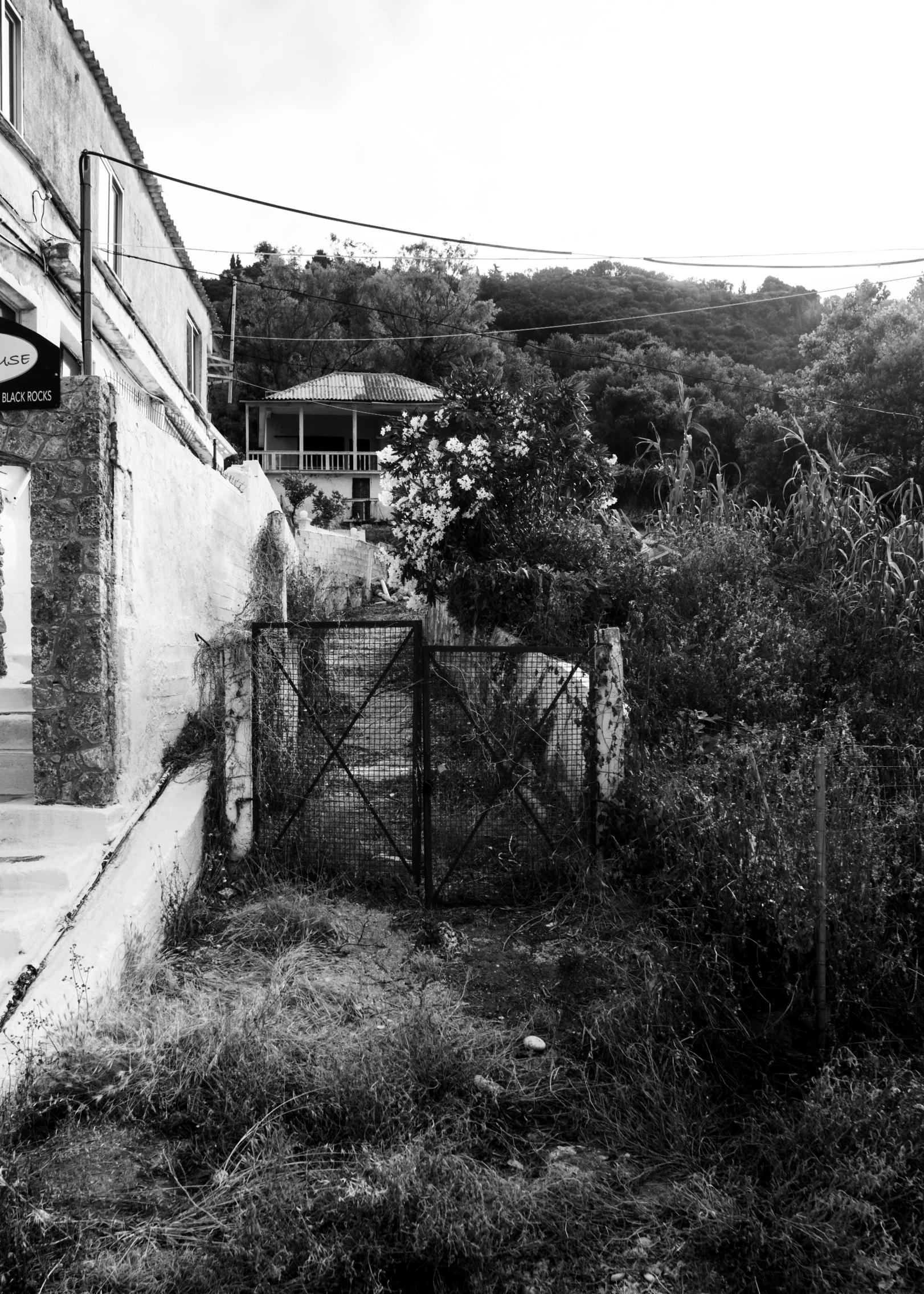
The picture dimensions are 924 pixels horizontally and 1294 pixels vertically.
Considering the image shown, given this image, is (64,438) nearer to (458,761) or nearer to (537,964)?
(458,761)

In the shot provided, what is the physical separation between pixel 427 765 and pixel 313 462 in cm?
2698

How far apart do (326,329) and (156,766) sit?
3534 cm

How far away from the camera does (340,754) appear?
5621 millimetres

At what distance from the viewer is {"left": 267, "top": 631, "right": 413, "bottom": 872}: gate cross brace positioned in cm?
555

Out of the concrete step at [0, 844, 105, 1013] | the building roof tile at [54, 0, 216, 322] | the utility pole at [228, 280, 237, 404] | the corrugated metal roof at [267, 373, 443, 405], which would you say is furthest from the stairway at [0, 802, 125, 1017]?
the utility pole at [228, 280, 237, 404]

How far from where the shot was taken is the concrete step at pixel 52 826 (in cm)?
482

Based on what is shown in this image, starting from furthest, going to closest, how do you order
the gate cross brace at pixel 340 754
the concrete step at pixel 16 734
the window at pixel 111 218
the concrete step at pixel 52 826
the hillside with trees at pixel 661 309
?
1. the hillside with trees at pixel 661 309
2. the window at pixel 111 218
3. the gate cross brace at pixel 340 754
4. the concrete step at pixel 16 734
5. the concrete step at pixel 52 826

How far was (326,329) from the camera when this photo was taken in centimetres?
3812

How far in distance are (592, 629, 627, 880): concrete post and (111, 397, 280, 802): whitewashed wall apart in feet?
9.00

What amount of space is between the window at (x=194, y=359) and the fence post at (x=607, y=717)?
44.6ft

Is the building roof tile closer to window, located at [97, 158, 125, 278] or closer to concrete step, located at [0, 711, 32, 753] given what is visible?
window, located at [97, 158, 125, 278]

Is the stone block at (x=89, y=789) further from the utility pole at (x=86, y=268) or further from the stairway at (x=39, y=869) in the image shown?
the utility pole at (x=86, y=268)

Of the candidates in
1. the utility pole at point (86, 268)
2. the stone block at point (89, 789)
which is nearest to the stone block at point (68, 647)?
the stone block at point (89, 789)

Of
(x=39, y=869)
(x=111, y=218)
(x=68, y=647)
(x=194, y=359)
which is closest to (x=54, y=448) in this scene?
(x=68, y=647)
